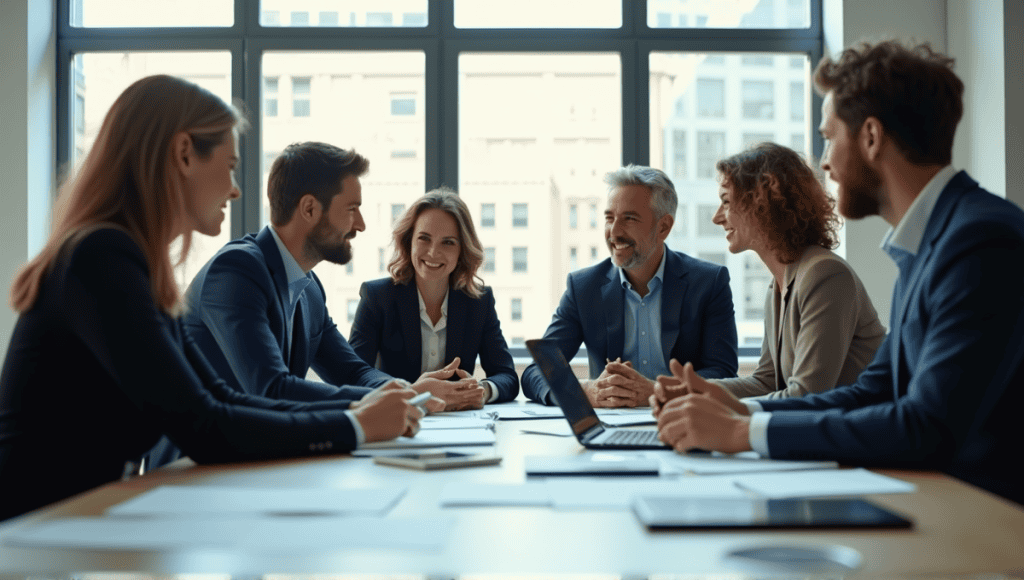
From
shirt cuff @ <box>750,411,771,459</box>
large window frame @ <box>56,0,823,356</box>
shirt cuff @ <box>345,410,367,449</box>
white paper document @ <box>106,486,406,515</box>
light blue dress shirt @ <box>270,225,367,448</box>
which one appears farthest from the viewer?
large window frame @ <box>56,0,823,356</box>

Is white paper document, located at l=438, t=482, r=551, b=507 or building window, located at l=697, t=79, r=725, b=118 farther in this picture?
building window, located at l=697, t=79, r=725, b=118

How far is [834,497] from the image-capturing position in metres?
1.19

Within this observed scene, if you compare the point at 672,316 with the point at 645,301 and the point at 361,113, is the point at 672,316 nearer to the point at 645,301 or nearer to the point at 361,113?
the point at 645,301

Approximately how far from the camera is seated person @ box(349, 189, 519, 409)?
3.33 metres

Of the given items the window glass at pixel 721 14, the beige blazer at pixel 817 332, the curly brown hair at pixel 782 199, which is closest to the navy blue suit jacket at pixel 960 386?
the beige blazer at pixel 817 332

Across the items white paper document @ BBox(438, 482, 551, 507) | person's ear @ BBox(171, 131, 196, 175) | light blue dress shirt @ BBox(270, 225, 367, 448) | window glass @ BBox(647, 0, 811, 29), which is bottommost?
white paper document @ BBox(438, 482, 551, 507)

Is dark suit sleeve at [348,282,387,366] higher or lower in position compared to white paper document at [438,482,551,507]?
higher

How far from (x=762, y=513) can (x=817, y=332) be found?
1526 millimetres

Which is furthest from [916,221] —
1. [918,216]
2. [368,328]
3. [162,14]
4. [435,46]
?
[162,14]

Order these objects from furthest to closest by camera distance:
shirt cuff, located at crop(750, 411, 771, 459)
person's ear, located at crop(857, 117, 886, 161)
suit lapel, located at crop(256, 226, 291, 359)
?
1. suit lapel, located at crop(256, 226, 291, 359)
2. person's ear, located at crop(857, 117, 886, 161)
3. shirt cuff, located at crop(750, 411, 771, 459)

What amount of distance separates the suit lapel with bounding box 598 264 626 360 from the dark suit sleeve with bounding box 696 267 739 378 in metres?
0.31

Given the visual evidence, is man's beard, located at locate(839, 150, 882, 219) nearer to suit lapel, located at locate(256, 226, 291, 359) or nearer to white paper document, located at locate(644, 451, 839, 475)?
white paper document, located at locate(644, 451, 839, 475)

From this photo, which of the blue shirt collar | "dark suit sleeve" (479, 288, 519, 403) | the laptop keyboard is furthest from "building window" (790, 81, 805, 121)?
the laptop keyboard

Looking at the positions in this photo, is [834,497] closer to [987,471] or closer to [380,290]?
[987,471]
